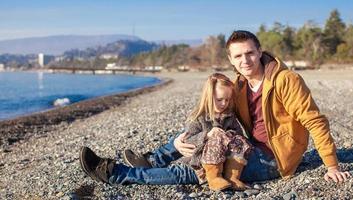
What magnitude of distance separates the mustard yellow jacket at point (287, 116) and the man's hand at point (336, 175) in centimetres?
7

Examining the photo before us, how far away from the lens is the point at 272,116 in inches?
226

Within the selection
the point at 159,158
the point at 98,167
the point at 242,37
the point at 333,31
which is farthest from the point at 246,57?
the point at 333,31

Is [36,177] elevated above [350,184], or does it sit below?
below

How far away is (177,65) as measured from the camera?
496 feet

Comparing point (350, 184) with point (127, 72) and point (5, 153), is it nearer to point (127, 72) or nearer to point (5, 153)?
point (5, 153)

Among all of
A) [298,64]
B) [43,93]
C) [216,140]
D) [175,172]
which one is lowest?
[43,93]

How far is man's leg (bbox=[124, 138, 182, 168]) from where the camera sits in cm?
628

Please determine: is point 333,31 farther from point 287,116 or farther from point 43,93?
point 287,116

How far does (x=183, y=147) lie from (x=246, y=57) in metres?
1.21

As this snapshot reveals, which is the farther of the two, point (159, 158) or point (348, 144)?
point (348, 144)

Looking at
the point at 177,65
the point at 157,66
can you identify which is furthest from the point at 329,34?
the point at 157,66

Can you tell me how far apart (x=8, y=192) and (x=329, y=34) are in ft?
289

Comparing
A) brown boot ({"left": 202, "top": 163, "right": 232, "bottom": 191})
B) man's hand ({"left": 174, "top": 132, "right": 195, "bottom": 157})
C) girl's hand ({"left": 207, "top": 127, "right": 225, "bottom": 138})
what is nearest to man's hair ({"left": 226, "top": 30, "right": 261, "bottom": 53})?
girl's hand ({"left": 207, "top": 127, "right": 225, "bottom": 138})

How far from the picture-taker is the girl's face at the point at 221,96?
5.74 m
